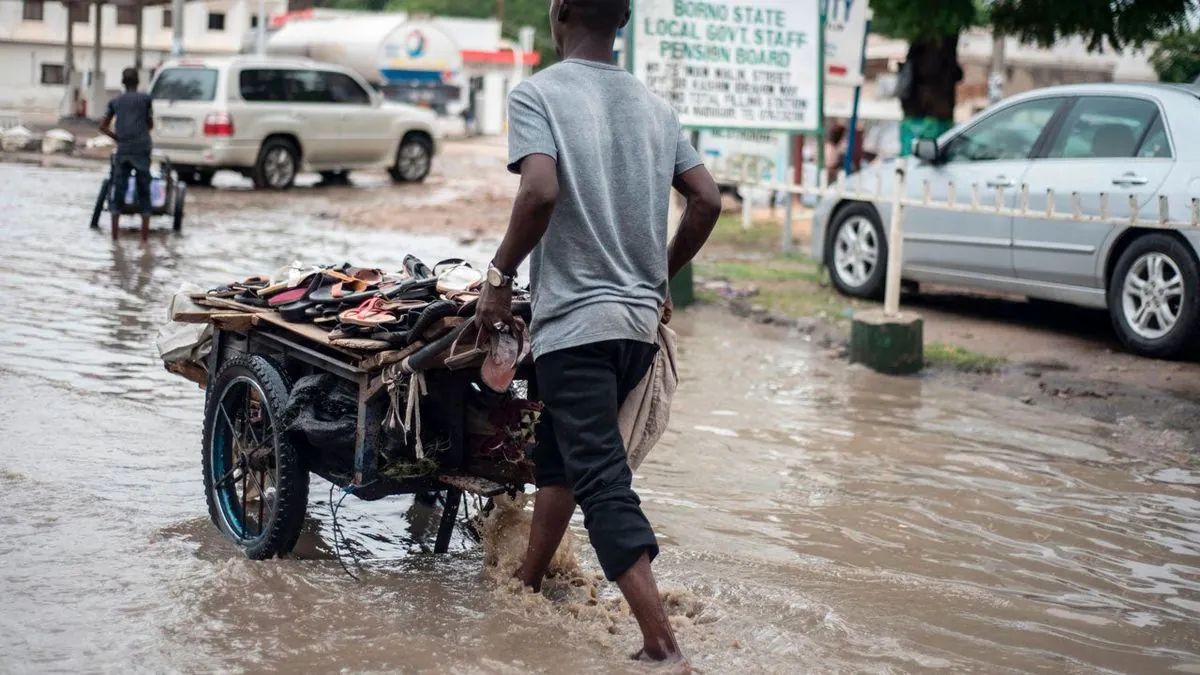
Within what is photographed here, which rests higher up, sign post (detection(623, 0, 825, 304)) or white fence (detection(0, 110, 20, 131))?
sign post (detection(623, 0, 825, 304))

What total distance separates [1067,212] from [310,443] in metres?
6.43

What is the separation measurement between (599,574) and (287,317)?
1.43 metres

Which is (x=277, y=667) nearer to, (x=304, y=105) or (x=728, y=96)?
(x=728, y=96)

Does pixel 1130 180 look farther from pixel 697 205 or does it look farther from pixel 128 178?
pixel 128 178

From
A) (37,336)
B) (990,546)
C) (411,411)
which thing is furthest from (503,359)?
(37,336)

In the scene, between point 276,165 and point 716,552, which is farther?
point 276,165

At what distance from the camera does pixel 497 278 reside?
12.7 feet

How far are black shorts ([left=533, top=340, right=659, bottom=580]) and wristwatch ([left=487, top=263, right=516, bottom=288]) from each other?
24cm

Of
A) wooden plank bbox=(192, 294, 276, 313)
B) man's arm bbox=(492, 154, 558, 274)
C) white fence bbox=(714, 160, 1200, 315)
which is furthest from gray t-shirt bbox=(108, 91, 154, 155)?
man's arm bbox=(492, 154, 558, 274)

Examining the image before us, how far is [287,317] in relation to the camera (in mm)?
4828

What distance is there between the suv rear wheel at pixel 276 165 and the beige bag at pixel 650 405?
16843 mm

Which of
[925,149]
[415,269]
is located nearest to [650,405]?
[415,269]

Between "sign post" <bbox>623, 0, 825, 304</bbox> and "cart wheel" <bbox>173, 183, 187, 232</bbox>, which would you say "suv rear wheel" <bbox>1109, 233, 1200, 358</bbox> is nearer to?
"sign post" <bbox>623, 0, 825, 304</bbox>

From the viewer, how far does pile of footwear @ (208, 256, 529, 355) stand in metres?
4.20
